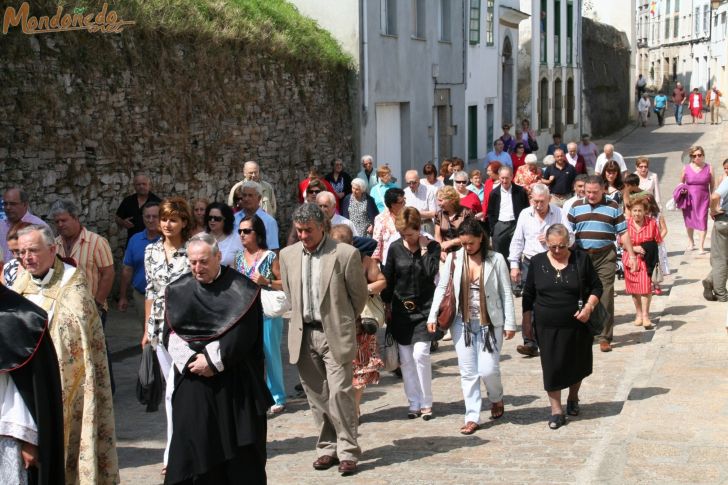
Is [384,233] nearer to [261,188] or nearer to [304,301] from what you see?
[261,188]

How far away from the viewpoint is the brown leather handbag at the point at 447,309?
8.64m

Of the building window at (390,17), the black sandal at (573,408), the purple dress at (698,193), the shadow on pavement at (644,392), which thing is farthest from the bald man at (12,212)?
the building window at (390,17)

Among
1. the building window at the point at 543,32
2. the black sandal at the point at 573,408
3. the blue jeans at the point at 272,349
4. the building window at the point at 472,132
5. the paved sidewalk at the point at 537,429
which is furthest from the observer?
the building window at the point at 543,32

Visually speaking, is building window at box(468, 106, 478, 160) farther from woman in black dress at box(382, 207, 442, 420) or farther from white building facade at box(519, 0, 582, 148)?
woman in black dress at box(382, 207, 442, 420)

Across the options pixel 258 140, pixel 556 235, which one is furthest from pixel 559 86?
pixel 556 235

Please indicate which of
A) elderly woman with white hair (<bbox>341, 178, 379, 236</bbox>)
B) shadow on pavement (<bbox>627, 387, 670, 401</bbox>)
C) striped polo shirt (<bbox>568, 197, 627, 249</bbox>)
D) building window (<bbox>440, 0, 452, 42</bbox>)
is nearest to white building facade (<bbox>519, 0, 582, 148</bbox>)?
building window (<bbox>440, 0, 452, 42</bbox>)

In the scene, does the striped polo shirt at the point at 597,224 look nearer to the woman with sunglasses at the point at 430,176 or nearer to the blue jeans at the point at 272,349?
the blue jeans at the point at 272,349

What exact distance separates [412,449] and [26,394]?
3.53m

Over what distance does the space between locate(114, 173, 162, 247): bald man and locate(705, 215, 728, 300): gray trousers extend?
6.47 meters

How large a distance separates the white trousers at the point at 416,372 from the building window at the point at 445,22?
817 inches

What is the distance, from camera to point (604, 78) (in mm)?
48969

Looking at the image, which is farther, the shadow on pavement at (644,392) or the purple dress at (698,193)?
the purple dress at (698,193)

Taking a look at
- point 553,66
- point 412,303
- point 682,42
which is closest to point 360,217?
point 412,303

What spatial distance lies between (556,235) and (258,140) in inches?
405
